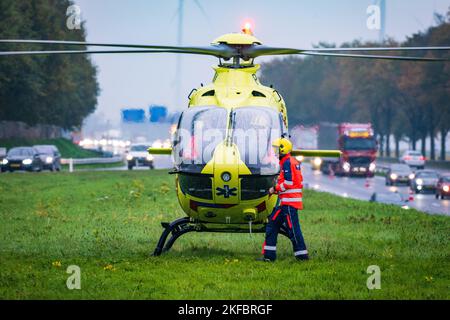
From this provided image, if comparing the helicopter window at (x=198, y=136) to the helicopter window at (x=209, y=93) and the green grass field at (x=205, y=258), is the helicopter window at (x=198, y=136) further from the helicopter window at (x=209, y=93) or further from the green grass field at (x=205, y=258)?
the green grass field at (x=205, y=258)

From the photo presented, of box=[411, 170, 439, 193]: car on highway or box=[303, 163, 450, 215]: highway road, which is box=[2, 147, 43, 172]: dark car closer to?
box=[303, 163, 450, 215]: highway road

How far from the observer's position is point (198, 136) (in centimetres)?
1622

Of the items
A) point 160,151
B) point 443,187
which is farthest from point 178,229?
point 443,187

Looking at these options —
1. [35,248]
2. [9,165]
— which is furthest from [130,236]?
[9,165]

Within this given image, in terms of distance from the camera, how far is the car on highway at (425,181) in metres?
57.5

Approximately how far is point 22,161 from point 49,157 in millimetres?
4353

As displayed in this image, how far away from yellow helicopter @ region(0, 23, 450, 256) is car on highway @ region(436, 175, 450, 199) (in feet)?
118

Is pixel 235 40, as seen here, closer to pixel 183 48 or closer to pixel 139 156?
pixel 183 48

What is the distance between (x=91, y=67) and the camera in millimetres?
111438

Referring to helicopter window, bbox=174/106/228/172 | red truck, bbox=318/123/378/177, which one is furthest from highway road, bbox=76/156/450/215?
helicopter window, bbox=174/106/228/172

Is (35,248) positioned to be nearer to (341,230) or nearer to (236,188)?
(236,188)

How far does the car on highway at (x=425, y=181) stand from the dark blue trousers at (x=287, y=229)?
4219 centimetres

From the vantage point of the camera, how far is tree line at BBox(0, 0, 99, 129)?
67.4 m

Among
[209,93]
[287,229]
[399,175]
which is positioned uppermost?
[209,93]
